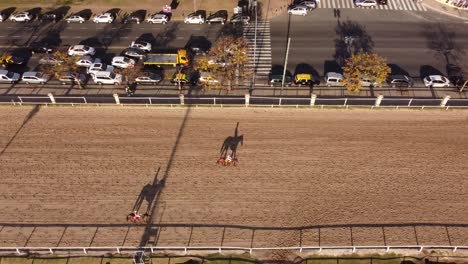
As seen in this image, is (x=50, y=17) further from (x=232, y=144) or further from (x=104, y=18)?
(x=232, y=144)

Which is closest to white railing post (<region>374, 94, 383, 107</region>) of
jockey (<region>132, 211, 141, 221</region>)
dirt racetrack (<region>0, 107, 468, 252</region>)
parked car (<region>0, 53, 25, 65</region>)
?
dirt racetrack (<region>0, 107, 468, 252</region>)

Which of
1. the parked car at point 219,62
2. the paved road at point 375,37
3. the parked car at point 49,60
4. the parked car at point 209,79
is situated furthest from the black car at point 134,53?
the paved road at point 375,37

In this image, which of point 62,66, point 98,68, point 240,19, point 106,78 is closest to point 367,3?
point 240,19

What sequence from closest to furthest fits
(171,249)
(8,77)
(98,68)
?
(171,249) → (8,77) → (98,68)

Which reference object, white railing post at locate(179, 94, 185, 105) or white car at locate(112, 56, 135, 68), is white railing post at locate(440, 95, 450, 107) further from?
white car at locate(112, 56, 135, 68)

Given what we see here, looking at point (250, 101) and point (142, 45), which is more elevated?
point (142, 45)

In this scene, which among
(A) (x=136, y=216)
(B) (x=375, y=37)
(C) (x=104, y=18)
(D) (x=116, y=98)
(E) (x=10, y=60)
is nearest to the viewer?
(A) (x=136, y=216)

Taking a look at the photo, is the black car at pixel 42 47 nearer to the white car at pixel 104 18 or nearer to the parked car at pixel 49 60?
the parked car at pixel 49 60
